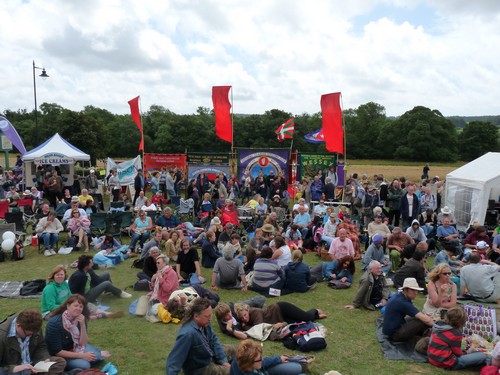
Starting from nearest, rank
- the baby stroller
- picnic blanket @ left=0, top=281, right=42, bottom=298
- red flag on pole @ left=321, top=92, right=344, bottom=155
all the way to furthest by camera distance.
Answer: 1. picnic blanket @ left=0, top=281, right=42, bottom=298
2. the baby stroller
3. red flag on pole @ left=321, top=92, right=344, bottom=155

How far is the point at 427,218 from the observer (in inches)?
458

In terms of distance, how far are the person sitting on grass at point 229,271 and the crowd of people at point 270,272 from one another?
19 millimetres

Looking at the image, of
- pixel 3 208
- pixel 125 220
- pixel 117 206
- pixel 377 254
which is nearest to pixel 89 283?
pixel 125 220

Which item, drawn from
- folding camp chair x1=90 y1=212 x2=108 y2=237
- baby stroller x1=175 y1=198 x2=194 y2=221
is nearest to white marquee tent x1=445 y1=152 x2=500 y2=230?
baby stroller x1=175 y1=198 x2=194 y2=221

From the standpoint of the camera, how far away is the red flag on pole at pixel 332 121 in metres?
17.3

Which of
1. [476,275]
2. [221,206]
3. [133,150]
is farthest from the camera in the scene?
[133,150]

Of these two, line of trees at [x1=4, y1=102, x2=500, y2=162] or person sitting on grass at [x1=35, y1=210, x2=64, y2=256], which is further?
line of trees at [x1=4, y1=102, x2=500, y2=162]

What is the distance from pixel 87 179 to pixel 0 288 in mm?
10994

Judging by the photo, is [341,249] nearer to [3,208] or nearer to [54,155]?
[3,208]

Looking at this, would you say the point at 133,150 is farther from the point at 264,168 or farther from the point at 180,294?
the point at 180,294

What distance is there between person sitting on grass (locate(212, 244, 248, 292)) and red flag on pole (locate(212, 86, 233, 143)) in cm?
1058

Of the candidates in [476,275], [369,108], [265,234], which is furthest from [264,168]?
[369,108]

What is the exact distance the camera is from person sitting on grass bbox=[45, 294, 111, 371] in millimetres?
4688

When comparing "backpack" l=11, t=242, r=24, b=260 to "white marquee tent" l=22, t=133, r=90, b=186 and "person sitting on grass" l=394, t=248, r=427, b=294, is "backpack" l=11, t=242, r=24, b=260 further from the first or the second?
"person sitting on grass" l=394, t=248, r=427, b=294
